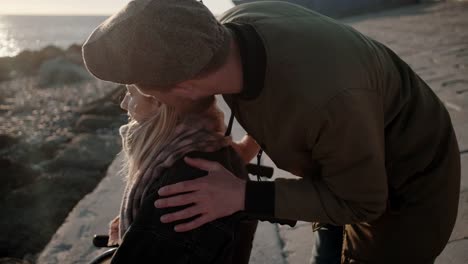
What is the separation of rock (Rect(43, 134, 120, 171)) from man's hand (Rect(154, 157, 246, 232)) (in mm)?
3766

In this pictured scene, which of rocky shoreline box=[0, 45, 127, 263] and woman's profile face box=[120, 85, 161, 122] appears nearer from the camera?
woman's profile face box=[120, 85, 161, 122]

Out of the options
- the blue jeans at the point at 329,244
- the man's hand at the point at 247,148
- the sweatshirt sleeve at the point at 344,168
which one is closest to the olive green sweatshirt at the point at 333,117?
the sweatshirt sleeve at the point at 344,168

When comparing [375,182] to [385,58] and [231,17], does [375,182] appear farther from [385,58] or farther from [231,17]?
[231,17]

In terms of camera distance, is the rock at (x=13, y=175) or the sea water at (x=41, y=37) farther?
the sea water at (x=41, y=37)

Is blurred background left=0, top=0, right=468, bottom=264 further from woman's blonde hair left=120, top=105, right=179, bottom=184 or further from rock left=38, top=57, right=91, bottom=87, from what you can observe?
rock left=38, top=57, right=91, bottom=87

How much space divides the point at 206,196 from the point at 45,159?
4776 millimetres

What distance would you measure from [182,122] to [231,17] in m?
0.36

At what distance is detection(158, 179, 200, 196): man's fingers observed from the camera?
4.15ft

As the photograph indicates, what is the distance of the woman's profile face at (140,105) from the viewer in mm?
1496

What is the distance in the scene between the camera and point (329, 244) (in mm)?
2049

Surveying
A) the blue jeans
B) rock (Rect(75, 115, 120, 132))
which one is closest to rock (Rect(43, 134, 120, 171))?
rock (Rect(75, 115, 120, 132))

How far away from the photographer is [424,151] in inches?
60.2

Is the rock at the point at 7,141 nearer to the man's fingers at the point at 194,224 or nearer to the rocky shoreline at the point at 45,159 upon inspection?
the rocky shoreline at the point at 45,159

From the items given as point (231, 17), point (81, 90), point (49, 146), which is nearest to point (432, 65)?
point (49, 146)
